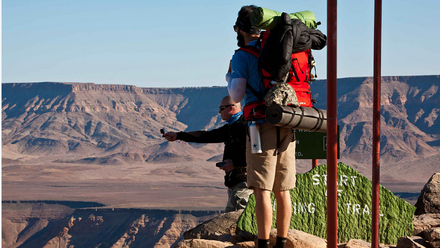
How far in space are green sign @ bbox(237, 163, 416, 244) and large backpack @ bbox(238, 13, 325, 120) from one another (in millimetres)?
1404

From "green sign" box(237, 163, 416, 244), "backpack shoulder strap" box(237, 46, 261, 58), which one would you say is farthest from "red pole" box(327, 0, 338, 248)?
"green sign" box(237, 163, 416, 244)

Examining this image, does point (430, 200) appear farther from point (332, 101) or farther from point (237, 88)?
point (332, 101)

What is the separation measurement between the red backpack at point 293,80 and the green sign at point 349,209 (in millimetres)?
1423

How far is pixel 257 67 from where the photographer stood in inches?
121

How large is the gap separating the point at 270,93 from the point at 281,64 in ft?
0.51

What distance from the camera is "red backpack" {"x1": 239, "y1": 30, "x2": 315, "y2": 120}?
118 inches

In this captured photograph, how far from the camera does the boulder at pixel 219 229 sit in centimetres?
428

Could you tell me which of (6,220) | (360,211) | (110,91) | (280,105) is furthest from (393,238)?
(110,91)

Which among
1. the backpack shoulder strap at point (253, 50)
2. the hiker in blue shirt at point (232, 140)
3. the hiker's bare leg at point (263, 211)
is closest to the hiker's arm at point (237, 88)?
the backpack shoulder strap at point (253, 50)

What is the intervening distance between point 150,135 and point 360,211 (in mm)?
106762

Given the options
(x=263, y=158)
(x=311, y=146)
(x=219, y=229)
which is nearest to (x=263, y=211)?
(x=263, y=158)

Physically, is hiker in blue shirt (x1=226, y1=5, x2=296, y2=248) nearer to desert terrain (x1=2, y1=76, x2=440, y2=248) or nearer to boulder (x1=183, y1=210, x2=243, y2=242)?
boulder (x1=183, y1=210, x2=243, y2=242)

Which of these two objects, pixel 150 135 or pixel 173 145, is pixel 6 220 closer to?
pixel 173 145

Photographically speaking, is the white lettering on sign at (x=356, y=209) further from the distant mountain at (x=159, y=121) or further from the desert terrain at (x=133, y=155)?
the distant mountain at (x=159, y=121)
